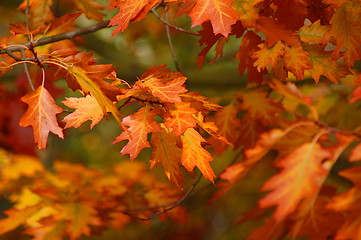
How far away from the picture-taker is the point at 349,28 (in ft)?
4.04

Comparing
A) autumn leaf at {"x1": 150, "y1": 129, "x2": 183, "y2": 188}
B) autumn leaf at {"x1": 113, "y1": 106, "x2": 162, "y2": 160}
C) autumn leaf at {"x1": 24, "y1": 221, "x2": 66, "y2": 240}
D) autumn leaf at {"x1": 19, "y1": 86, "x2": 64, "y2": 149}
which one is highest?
autumn leaf at {"x1": 19, "y1": 86, "x2": 64, "y2": 149}

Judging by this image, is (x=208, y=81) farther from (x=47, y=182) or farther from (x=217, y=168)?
(x=217, y=168)

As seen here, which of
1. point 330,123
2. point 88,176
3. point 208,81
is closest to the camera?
point 330,123

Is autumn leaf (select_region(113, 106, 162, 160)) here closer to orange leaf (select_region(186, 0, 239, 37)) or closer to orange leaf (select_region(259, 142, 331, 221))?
orange leaf (select_region(186, 0, 239, 37))

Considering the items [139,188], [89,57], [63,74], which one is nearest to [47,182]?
[139,188]

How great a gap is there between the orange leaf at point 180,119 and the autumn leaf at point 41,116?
0.92ft

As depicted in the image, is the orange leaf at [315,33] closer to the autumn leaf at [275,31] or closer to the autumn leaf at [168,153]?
the autumn leaf at [275,31]

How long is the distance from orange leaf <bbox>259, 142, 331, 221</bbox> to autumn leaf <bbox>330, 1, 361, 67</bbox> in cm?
48

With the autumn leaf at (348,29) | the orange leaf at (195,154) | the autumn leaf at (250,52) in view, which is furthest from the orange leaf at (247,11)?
the orange leaf at (195,154)

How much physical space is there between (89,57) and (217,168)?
2.85 metres

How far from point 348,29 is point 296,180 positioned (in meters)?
0.58

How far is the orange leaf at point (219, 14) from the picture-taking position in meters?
1.15

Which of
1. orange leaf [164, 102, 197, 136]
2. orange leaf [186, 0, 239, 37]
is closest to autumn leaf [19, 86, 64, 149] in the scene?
orange leaf [164, 102, 197, 136]

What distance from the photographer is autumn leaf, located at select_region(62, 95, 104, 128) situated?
124cm
